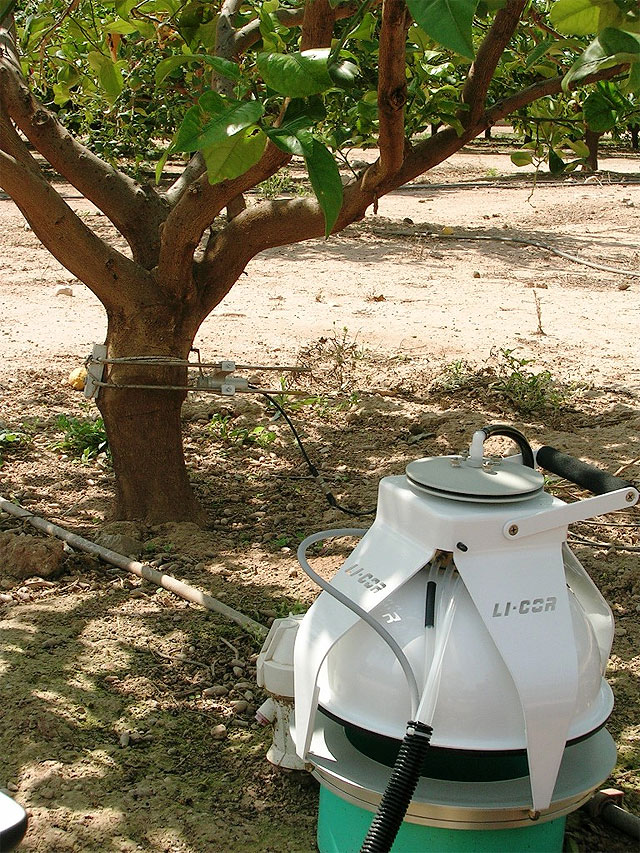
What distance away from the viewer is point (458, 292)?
7258mm

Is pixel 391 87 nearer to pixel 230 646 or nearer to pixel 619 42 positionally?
pixel 619 42

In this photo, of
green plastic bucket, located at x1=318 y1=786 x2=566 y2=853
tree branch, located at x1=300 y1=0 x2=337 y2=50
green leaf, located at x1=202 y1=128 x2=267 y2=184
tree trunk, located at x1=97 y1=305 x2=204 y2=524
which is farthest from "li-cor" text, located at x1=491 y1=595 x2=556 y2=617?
tree trunk, located at x1=97 y1=305 x2=204 y2=524

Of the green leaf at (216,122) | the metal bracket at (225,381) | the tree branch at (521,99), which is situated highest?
the tree branch at (521,99)

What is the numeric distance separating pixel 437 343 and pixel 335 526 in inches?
98.6

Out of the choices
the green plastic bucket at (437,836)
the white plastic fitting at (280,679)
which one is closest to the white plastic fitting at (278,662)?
the white plastic fitting at (280,679)

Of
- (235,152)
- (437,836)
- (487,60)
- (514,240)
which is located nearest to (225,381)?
(487,60)

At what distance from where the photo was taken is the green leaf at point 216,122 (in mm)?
1349

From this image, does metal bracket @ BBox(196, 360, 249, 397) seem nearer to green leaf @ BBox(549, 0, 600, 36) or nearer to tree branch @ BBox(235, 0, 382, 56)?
tree branch @ BBox(235, 0, 382, 56)

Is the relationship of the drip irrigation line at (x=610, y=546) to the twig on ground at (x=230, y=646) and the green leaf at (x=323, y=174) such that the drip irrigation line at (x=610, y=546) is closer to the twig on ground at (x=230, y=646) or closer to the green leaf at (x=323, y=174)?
the twig on ground at (x=230, y=646)

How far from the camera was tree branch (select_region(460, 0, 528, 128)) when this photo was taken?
2.64 meters

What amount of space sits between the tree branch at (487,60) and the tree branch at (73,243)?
3.92ft

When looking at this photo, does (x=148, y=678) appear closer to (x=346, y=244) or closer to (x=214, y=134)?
(x=214, y=134)

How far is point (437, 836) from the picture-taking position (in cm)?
160

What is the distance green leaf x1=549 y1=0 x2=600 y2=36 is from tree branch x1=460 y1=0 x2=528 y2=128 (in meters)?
1.11
